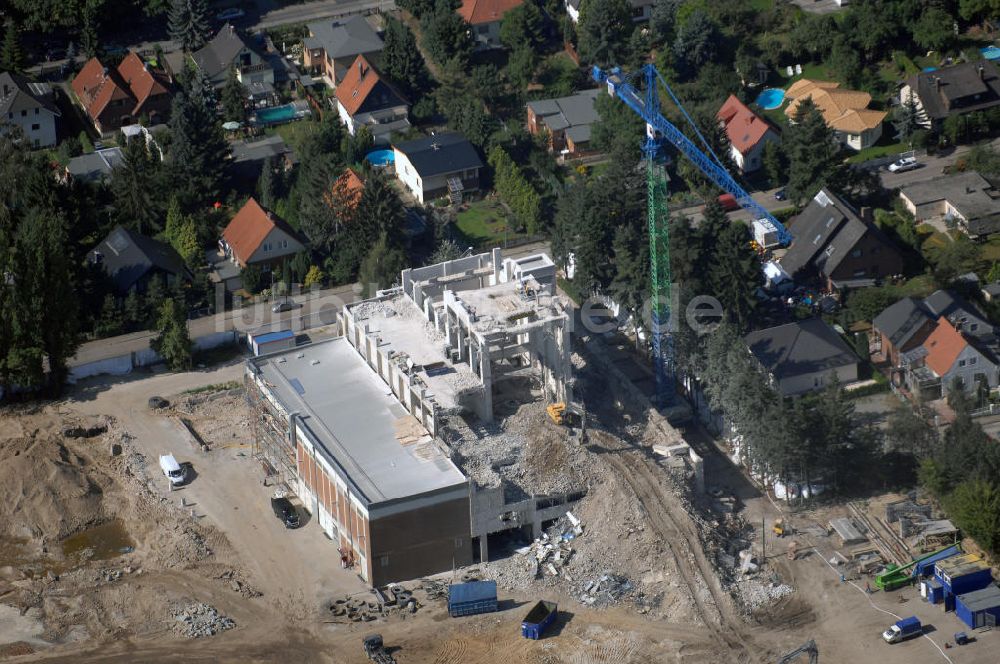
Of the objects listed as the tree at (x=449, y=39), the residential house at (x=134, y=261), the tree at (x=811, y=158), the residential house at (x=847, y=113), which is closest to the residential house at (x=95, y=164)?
the residential house at (x=134, y=261)

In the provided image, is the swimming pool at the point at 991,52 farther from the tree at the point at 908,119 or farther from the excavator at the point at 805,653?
the excavator at the point at 805,653

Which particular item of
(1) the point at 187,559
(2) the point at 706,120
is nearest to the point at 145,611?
(1) the point at 187,559

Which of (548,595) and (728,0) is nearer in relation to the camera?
(548,595)

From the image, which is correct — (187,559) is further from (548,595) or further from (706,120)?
(706,120)

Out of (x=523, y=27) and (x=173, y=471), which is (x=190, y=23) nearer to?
(x=523, y=27)

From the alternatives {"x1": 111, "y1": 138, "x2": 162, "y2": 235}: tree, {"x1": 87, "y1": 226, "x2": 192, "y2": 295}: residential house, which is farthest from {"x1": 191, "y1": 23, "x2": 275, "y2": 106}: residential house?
{"x1": 87, "y1": 226, "x2": 192, "y2": 295}: residential house

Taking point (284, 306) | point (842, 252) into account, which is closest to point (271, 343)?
point (284, 306)
